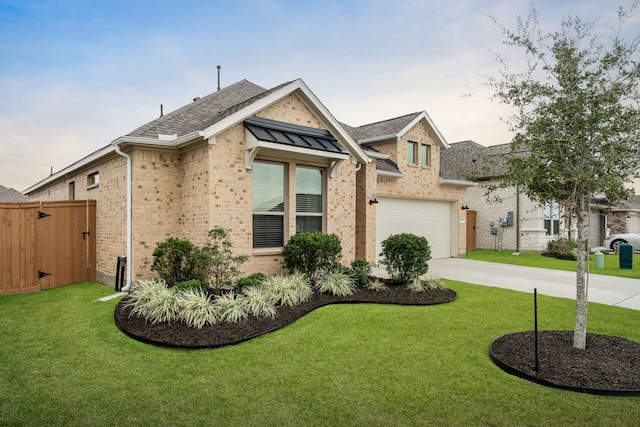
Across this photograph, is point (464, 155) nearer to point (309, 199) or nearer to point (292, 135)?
point (309, 199)

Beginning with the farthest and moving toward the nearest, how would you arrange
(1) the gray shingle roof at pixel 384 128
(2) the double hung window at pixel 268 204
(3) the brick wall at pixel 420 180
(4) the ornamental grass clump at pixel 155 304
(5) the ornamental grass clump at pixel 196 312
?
1. (1) the gray shingle roof at pixel 384 128
2. (3) the brick wall at pixel 420 180
3. (2) the double hung window at pixel 268 204
4. (4) the ornamental grass clump at pixel 155 304
5. (5) the ornamental grass clump at pixel 196 312

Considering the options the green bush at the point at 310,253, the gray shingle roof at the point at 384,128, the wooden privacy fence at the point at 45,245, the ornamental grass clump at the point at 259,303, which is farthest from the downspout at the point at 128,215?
the gray shingle roof at the point at 384,128

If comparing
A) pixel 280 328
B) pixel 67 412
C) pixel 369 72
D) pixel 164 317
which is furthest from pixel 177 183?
pixel 369 72

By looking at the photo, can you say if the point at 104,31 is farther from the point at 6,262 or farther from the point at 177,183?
the point at 6,262

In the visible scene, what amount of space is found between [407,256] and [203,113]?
6627 mm

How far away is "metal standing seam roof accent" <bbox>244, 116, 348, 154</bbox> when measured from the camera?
8.53 meters

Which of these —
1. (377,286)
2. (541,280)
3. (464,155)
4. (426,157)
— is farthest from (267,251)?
(464,155)

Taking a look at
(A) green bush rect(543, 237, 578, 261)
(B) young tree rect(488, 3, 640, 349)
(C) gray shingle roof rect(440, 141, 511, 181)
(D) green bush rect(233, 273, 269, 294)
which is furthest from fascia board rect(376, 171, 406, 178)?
(A) green bush rect(543, 237, 578, 261)

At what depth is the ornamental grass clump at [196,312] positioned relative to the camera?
5.87m

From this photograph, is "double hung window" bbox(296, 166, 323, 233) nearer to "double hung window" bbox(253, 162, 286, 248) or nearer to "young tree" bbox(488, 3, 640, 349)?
"double hung window" bbox(253, 162, 286, 248)

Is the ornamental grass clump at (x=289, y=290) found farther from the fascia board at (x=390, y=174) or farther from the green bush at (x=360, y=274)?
the fascia board at (x=390, y=174)

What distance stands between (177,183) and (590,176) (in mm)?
8033

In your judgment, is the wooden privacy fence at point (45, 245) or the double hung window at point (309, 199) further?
the double hung window at point (309, 199)

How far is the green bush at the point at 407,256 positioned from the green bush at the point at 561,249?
37.9 feet
